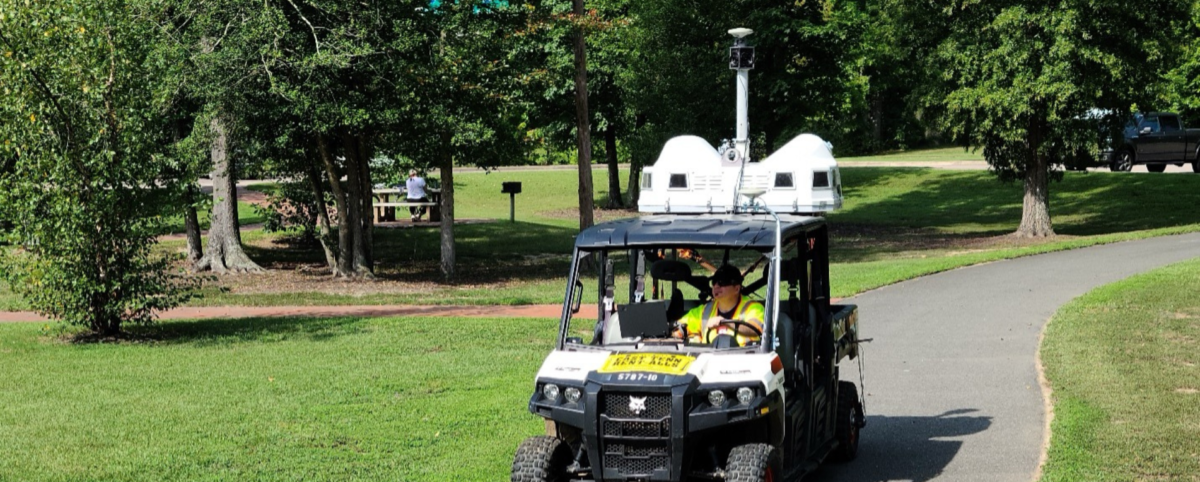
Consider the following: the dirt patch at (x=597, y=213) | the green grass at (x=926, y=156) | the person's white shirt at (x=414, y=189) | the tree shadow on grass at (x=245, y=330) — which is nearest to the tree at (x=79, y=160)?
the tree shadow on grass at (x=245, y=330)

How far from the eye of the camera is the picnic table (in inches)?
1470

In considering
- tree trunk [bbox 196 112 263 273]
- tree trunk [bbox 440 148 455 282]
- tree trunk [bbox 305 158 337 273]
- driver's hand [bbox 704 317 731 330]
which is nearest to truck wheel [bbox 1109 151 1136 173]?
tree trunk [bbox 440 148 455 282]

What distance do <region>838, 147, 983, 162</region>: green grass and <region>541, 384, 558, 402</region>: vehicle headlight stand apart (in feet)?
171

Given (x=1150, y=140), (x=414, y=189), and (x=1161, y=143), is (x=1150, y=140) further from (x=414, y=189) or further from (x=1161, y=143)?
(x=414, y=189)

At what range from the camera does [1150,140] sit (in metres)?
42.8

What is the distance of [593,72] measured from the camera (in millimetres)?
43281

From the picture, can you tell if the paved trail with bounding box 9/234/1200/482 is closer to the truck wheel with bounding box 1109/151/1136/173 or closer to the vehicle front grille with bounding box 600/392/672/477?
the vehicle front grille with bounding box 600/392/672/477

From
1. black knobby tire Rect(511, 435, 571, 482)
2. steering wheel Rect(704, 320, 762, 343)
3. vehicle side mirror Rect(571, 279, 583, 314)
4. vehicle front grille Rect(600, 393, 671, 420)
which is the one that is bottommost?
black knobby tire Rect(511, 435, 571, 482)

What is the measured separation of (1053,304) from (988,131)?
13.1m

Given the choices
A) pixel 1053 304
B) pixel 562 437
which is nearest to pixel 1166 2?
pixel 1053 304

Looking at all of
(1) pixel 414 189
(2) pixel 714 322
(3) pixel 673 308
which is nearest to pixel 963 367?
(3) pixel 673 308

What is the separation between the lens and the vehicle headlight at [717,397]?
24.7ft

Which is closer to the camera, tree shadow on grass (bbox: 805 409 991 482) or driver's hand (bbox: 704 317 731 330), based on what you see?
driver's hand (bbox: 704 317 731 330)

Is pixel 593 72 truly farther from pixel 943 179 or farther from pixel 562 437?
pixel 562 437
